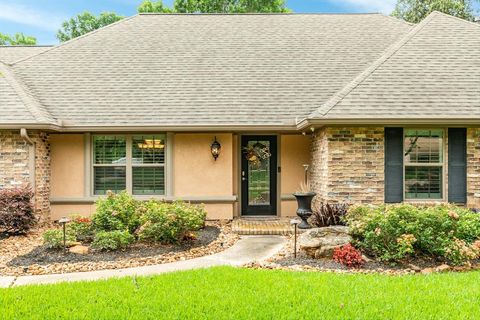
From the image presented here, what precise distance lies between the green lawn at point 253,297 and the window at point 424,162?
3987mm

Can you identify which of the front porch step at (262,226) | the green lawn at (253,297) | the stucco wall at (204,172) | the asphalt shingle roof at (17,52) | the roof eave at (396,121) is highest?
the asphalt shingle roof at (17,52)

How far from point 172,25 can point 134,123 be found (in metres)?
6.06

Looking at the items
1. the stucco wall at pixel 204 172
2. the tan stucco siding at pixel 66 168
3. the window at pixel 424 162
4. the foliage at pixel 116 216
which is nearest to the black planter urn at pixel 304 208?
the stucco wall at pixel 204 172

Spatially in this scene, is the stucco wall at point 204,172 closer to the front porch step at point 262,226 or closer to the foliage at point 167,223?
the front porch step at point 262,226

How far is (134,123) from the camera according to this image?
10.5 m

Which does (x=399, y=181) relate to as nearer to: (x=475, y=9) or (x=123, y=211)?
(x=123, y=211)

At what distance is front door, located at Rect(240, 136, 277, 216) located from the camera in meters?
11.4

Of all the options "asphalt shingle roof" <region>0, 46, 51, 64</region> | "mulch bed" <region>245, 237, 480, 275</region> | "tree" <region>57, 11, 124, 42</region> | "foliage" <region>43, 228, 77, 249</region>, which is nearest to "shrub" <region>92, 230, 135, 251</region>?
"foliage" <region>43, 228, 77, 249</region>

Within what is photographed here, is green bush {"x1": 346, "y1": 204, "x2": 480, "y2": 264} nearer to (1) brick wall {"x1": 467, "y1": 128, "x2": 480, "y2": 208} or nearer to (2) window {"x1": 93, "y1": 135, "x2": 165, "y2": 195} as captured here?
(1) brick wall {"x1": 467, "y1": 128, "x2": 480, "y2": 208}

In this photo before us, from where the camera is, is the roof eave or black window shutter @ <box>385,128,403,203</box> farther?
black window shutter @ <box>385,128,403,203</box>

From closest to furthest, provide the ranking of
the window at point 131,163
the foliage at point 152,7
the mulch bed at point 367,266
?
the mulch bed at point 367,266 < the window at point 131,163 < the foliage at point 152,7

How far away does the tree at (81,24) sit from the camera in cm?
3231

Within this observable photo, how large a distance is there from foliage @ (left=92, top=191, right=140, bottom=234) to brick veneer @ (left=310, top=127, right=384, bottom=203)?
4.31m

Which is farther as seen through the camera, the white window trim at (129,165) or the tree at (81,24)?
the tree at (81,24)
